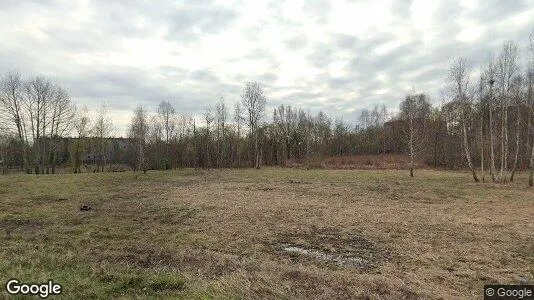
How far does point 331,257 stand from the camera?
8.91m

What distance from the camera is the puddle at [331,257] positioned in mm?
8289

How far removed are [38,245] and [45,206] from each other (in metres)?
8.17

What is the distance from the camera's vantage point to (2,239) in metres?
10.0

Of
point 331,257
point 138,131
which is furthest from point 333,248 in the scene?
point 138,131

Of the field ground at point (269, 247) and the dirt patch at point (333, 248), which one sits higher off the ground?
the field ground at point (269, 247)

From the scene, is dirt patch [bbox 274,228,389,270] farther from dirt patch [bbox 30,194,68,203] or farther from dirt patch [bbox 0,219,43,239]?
dirt patch [bbox 30,194,68,203]

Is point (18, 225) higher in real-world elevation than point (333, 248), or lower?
higher

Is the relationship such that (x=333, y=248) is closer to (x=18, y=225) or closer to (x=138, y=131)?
(x=18, y=225)

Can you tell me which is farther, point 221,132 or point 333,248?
point 221,132

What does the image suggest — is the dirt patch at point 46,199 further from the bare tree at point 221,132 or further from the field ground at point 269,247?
the bare tree at point 221,132

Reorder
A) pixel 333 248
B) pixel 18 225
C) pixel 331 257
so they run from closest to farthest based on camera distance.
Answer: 1. pixel 331 257
2. pixel 333 248
3. pixel 18 225

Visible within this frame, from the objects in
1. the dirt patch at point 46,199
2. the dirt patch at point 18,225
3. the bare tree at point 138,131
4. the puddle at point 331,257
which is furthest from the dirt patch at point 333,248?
the bare tree at point 138,131

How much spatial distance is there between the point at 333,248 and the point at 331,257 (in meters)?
0.87

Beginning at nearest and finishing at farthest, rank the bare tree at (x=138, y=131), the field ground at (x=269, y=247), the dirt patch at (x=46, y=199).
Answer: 1. the field ground at (x=269, y=247)
2. the dirt patch at (x=46, y=199)
3. the bare tree at (x=138, y=131)
